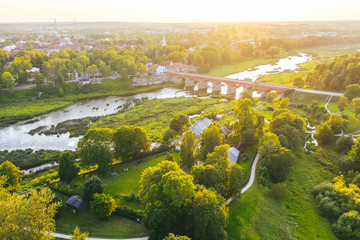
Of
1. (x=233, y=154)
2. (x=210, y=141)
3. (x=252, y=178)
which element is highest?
(x=210, y=141)

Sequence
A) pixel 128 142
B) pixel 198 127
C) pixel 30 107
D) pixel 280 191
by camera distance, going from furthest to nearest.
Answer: pixel 30 107, pixel 198 127, pixel 128 142, pixel 280 191

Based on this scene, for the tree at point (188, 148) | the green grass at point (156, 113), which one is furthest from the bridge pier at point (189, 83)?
the tree at point (188, 148)

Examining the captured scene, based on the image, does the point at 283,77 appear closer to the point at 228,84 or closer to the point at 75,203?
the point at 228,84

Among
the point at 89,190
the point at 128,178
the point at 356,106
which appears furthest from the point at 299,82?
the point at 89,190

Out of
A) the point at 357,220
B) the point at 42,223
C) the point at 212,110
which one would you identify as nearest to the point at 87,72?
the point at 212,110

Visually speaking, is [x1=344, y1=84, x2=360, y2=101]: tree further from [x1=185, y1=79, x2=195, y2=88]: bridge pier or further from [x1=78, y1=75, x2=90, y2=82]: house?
[x1=78, y1=75, x2=90, y2=82]: house

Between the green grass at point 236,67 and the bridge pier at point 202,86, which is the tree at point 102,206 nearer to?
the bridge pier at point 202,86

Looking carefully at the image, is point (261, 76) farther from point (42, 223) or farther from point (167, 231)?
point (42, 223)
